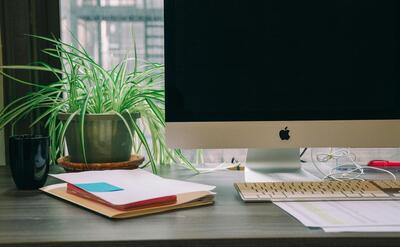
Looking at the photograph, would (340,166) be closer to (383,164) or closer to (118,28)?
(383,164)

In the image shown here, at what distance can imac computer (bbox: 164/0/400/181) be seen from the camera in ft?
3.57

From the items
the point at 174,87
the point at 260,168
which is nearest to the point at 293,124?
the point at 260,168

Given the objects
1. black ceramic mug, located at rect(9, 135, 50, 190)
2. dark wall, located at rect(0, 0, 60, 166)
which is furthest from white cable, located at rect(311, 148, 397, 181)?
dark wall, located at rect(0, 0, 60, 166)

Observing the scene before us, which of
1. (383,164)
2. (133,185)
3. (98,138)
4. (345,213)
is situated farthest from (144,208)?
(383,164)

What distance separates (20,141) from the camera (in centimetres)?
101

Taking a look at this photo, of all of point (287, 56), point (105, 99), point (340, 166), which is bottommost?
point (340, 166)

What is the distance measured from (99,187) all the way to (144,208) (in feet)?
0.46

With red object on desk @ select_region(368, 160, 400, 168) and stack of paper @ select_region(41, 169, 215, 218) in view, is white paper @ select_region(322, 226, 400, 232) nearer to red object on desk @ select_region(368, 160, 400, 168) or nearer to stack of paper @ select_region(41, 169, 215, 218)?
stack of paper @ select_region(41, 169, 215, 218)

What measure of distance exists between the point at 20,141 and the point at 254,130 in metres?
0.50

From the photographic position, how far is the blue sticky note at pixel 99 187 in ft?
2.93

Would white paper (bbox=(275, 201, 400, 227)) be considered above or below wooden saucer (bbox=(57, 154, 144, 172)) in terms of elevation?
below

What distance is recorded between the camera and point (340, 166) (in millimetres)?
1303

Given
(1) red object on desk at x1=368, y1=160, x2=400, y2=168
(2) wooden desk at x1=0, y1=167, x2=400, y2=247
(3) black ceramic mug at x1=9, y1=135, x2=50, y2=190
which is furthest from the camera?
(1) red object on desk at x1=368, y1=160, x2=400, y2=168

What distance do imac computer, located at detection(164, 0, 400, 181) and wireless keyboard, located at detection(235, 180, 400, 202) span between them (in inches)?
4.9
